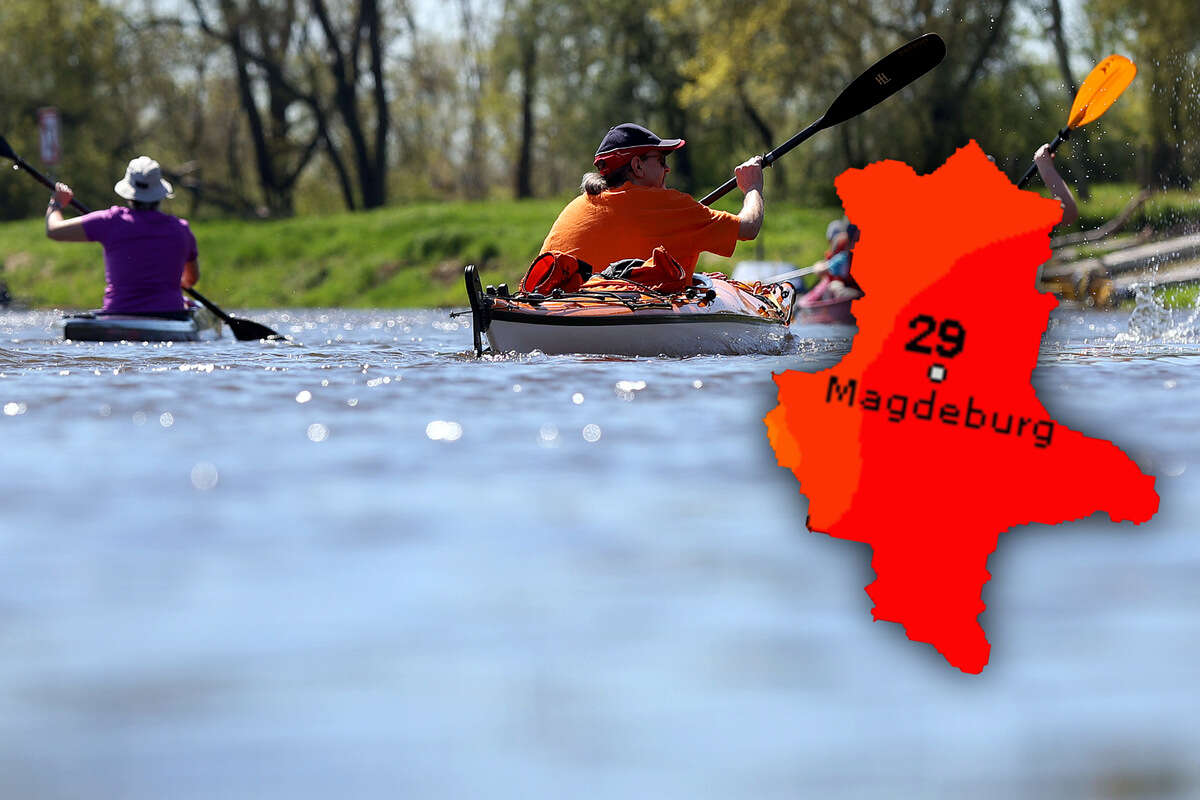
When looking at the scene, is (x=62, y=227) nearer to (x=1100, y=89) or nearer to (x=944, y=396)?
(x=1100, y=89)

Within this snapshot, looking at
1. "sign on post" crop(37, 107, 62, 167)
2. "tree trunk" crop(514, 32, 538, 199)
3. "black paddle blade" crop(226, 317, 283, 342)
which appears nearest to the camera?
"black paddle blade" crop(226, 317, 283, 342)

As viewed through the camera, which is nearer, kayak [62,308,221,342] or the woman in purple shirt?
kayak [62,308,221,342]

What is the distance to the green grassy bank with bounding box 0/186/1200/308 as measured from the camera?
25328 mm

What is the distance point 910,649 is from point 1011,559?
0.66 meters

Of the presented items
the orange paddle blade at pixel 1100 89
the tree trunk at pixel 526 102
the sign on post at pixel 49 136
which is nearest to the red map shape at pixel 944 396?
the orange paddle blade at pixel 1100 89

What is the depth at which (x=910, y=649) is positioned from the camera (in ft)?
8.54

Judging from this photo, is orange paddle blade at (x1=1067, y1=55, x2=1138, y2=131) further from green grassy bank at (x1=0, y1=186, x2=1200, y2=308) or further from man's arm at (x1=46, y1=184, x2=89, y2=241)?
green grassy bank at (x1=0, y1=186, x2=1200, y2=308)

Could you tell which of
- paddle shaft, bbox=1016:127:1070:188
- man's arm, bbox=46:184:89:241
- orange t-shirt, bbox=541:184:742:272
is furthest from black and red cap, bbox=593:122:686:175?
man's arm, bbox=46:184:89:241

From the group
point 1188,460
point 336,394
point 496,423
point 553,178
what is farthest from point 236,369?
point 553,178

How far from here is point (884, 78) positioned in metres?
9.68

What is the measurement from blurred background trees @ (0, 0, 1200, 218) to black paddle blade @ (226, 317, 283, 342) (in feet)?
46.6

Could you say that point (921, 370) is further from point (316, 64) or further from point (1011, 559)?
point (316, 64)

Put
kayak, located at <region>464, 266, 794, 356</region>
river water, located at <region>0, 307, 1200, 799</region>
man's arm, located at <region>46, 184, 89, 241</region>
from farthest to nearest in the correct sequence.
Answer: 1. man's arm, located at <region>46, 184, 89, 241</region>
2. kayak, located at <region>464, 266, 794, 356</region>
3. river water, located at <region>0, 307, 1200, 799</region>

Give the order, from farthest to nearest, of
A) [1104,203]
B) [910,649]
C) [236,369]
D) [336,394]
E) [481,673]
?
[1104,203], [236,369], [336,394], [910,649], [481,673]
